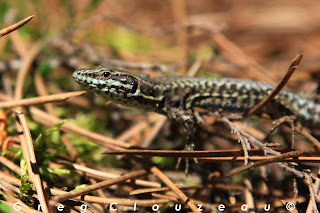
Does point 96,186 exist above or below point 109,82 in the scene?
below

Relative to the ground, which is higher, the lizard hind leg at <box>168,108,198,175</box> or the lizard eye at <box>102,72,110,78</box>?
the lizard eye at <box>102,72,110,78</box>

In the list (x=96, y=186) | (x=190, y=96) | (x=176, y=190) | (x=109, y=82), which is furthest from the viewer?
(x=190, y=96)

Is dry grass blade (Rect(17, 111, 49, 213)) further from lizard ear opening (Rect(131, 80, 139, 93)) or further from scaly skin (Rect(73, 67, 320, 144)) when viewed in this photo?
lizard ear opening (Rect(131, 80, 139, 93))

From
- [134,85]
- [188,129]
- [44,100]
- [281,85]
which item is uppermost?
[134,85]

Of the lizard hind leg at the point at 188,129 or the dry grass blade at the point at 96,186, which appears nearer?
the dry grass blade at the point at 96,186

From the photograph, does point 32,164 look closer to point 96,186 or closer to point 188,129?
point 96,186

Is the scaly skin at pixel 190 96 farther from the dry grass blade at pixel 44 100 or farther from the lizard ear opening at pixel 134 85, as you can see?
the dry grass blade at pixel 44 100

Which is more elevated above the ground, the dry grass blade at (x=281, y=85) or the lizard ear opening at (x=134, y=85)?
the lizard ear opening at (x=134, y=85)

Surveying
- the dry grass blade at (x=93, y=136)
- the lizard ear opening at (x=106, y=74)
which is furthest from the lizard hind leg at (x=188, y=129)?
the lizard ear opening at (x=106, y=74)

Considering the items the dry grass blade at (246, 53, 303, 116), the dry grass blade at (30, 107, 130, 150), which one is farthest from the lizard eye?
the dry grass blade at (246, 53, 303, 116)

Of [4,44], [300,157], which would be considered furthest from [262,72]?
[4,44]

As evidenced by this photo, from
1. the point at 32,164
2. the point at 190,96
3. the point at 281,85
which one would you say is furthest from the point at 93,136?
the point at 281,85

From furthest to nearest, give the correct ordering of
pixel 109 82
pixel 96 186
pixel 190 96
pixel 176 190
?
pixel 190 96, pixel 109 82, pixel 176 190, pixel 96 186
